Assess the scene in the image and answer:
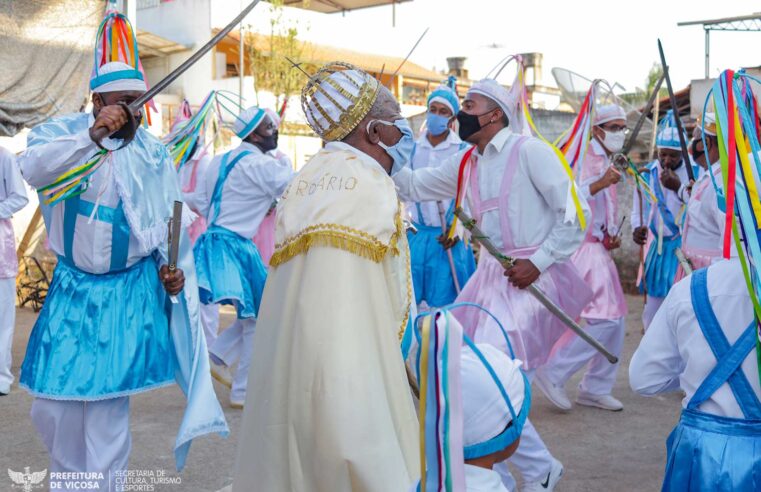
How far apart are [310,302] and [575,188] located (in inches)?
89.4

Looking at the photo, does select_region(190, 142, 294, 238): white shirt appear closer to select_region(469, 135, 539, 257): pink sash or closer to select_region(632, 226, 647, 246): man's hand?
select_region(469, 135, 539, 257): pink sash

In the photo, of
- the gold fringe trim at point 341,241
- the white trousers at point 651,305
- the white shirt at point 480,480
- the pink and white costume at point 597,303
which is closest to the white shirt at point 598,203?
the pink and white costume at point 597,303

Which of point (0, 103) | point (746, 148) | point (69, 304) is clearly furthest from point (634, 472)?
point (0, 103)

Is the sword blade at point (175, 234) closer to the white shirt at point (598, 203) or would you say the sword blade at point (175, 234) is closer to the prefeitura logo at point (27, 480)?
the prefeitura logo at point (27, 480)

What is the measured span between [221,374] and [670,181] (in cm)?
393

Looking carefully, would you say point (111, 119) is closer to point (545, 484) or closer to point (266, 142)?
point (545, 484)

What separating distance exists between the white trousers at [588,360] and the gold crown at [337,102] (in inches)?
150

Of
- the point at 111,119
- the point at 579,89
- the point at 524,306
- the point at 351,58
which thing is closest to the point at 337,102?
the point at 111,119

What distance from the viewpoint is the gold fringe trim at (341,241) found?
3.00 metres

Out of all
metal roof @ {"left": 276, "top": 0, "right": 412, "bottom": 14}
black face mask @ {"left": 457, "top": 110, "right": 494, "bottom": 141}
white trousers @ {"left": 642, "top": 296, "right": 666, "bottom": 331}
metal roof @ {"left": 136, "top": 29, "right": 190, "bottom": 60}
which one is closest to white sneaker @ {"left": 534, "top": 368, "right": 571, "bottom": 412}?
white trousers @ {"left": 642, "top": 296, "right": 666, "bottom": 331}

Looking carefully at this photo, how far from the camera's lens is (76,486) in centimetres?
406

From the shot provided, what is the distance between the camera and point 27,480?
4.88 meters

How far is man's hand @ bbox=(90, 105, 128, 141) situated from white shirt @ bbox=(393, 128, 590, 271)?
206cm

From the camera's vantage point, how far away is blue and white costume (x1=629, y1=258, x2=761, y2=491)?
285cm
